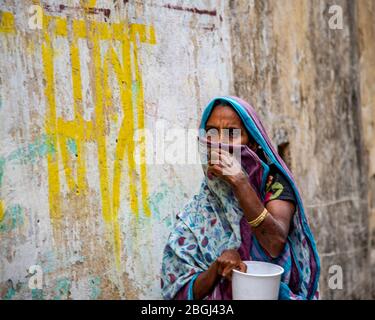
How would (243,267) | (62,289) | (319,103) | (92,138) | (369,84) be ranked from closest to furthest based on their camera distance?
(243,267) < (62,289) < (92,138) < (319,103) < (369,84)

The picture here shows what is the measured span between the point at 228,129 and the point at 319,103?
2.52 metres

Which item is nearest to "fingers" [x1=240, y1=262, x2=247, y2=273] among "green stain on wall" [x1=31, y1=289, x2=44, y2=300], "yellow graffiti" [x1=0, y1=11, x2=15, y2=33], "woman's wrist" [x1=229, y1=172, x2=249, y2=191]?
"woman's wrist" [x1=229, y1=172, x2=249, y2=191]

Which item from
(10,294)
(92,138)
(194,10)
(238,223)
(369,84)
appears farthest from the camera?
(369,84)

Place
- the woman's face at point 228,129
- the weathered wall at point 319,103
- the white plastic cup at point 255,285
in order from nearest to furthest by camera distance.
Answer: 1. the white plastic cup at point 255,285
2. the woman's face at point 228,129
3. the weathered wall at point 319,103

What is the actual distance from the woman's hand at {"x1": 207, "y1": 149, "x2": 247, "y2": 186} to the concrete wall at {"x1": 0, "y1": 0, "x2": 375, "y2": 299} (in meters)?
0.99

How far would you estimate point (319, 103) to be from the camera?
15.5 ft

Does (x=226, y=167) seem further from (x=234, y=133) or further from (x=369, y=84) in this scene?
(x=369, y=84)

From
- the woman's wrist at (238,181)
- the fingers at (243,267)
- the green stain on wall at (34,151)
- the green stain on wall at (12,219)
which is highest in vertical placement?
the green stain on wall at (34,151)

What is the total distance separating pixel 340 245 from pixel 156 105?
2538 millimetres

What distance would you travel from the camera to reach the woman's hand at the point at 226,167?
7.45ft

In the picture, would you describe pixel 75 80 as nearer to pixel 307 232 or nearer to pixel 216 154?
pixel 216 154

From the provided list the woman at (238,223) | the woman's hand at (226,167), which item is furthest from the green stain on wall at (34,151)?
the woman's hand at (226,167)

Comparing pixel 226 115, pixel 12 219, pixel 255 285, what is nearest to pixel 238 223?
pixel 255 285

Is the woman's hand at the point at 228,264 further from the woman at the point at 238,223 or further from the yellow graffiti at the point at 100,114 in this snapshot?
the yellow graffiti at the point at 100,114
